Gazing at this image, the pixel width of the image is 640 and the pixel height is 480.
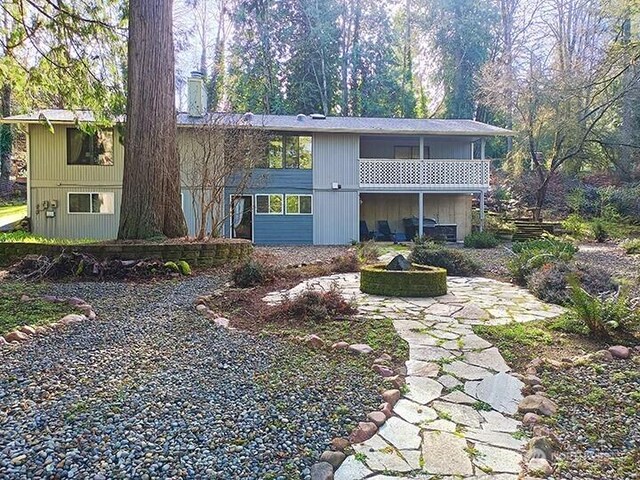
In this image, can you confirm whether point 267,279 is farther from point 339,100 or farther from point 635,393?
point 339,100

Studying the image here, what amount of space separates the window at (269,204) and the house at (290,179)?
37 mm

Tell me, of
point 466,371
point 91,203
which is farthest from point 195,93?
point 466,371

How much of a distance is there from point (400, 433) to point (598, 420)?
4.39 feet

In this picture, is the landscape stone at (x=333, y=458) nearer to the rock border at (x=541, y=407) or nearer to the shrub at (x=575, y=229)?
the rock border at (x=541, y=407)

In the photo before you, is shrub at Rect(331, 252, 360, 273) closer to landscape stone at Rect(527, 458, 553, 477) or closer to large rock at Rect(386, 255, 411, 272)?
large rock at Rect(386, 255, 411, 272)

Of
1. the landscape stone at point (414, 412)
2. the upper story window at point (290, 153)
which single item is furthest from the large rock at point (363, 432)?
the upper story window at point (290, 153)

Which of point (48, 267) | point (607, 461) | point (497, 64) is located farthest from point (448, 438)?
point (497, 64)

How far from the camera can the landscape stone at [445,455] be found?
2615mm

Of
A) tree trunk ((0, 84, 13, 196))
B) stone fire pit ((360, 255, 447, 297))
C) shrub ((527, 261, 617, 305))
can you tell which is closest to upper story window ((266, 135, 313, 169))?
stone fire pit ((360, 255, 447, 297))

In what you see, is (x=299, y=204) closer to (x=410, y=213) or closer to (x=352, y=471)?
(x=410, y=213)

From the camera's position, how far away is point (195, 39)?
100ft

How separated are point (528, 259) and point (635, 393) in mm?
5565

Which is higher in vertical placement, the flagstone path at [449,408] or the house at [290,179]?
the house at [290,179]

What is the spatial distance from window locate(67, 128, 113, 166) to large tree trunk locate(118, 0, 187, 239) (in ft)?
26.9
